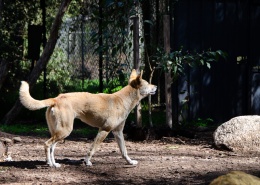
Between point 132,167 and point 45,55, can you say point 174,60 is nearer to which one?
point 45,55

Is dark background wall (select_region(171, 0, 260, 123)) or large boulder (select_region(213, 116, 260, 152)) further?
dark background wall (select_region(171, 0, 260, 123))

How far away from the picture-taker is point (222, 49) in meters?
12.6

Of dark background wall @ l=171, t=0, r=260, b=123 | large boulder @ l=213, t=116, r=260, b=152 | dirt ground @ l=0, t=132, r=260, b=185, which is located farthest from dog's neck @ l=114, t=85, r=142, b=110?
dark background wall @ l=171, t=0, r=260, b=123

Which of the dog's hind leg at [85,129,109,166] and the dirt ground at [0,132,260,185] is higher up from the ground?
the dog's hind leg at [85,129,109,166]

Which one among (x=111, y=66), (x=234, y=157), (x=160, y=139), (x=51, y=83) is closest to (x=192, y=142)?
(x=160, y=139)

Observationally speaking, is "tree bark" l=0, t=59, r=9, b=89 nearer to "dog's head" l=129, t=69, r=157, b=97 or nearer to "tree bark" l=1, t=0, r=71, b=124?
"tree bark" l=1, t=0, r=71, b=124

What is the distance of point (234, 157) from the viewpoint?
8.57m

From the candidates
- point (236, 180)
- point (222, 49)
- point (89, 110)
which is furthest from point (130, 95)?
point (222, 49)

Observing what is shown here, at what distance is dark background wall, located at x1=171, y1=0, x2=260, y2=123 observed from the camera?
12.2m

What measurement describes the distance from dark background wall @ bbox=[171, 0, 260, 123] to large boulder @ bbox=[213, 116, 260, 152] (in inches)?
115

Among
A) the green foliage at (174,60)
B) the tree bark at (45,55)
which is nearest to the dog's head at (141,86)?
the green foliage at (174,60)

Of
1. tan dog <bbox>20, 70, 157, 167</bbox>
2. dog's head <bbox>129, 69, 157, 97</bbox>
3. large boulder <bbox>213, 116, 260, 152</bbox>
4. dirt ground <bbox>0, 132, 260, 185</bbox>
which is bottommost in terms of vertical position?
dirt ground <bbox>0, 132, 260, 185</bbox>

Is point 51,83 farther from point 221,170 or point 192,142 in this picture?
point 221,170

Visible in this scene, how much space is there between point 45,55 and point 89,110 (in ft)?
16.0
